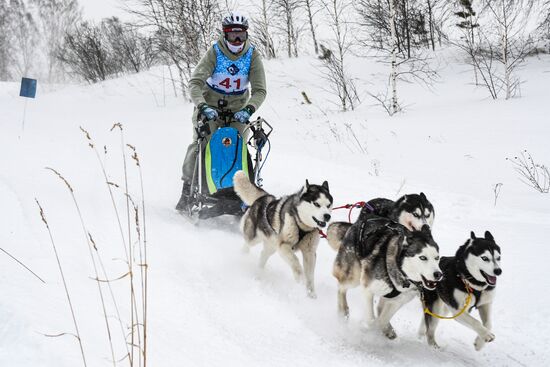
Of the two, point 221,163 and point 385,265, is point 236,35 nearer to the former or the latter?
point 221,163

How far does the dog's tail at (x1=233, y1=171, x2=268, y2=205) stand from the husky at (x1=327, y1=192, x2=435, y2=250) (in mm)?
897

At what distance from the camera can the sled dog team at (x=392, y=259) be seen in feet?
8.71

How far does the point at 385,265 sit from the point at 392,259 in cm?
6

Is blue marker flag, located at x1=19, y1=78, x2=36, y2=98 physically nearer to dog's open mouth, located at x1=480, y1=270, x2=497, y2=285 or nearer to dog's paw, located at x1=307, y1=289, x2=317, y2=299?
dog's paw, located at x1=307, y1=289, x2=317, y2=299

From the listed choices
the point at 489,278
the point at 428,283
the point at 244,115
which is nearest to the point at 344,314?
the point at 428,283

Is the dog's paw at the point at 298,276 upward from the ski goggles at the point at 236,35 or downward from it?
downward

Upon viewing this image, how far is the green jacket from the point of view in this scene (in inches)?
183

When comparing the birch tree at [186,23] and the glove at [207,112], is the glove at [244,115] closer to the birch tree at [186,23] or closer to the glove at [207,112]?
the glove at [207,112]

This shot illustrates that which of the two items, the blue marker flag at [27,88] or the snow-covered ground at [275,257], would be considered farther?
the blue marker flag at [27,88]

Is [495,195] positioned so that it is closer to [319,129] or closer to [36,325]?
[36,325]

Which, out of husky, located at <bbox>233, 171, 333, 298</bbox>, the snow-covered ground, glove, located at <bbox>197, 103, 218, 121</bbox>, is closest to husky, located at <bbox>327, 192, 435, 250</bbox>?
husky, located at <bbox>233, 171, 333, 298</bbox>

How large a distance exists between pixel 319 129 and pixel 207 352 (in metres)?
8.48

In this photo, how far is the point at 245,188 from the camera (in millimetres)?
4199

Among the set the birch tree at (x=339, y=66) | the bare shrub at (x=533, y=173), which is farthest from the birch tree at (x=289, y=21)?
the bare shrub at (x=533, y=173)
